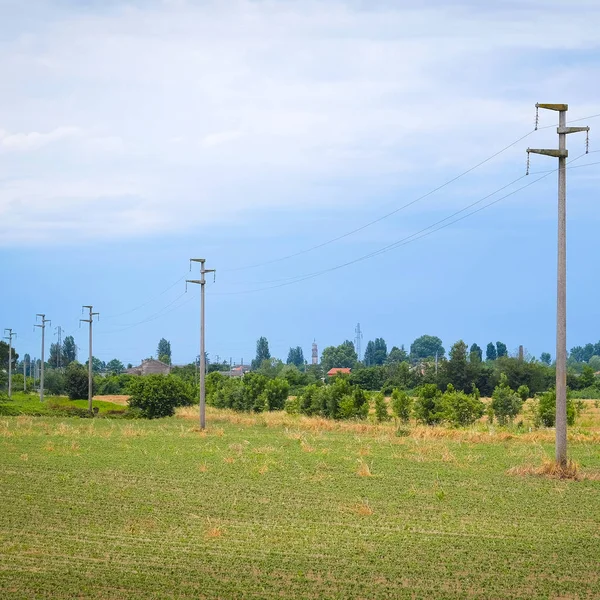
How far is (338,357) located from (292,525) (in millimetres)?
163368

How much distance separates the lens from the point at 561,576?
43.5ft

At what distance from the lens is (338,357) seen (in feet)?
591

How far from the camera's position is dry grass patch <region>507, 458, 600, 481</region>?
23812 millimetres

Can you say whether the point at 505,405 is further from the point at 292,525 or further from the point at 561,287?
the point at 292,525

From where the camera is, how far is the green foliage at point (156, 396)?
57.8m

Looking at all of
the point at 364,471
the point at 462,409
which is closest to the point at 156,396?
the point at 462,409

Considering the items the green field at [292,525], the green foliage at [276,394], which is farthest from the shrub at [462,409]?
the green foliage at [276,394]

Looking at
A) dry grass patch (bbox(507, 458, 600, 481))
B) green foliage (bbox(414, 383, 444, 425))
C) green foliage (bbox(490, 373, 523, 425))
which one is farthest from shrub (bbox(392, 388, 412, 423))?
dry grass patch (bbox(507, 458, 600, 481))

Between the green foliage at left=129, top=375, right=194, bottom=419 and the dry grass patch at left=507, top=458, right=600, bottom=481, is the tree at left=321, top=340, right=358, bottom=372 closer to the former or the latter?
the green foliage at left=129, top=375, right=194, bottom=419

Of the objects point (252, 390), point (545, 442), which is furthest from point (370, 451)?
point (252, 390)

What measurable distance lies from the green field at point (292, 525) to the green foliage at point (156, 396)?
26151 millimetres

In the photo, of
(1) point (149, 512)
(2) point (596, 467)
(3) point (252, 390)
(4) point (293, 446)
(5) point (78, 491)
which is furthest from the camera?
(3) point (252, 390)

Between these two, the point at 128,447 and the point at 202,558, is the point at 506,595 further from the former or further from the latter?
the point at 128,447

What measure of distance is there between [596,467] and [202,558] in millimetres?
16237
